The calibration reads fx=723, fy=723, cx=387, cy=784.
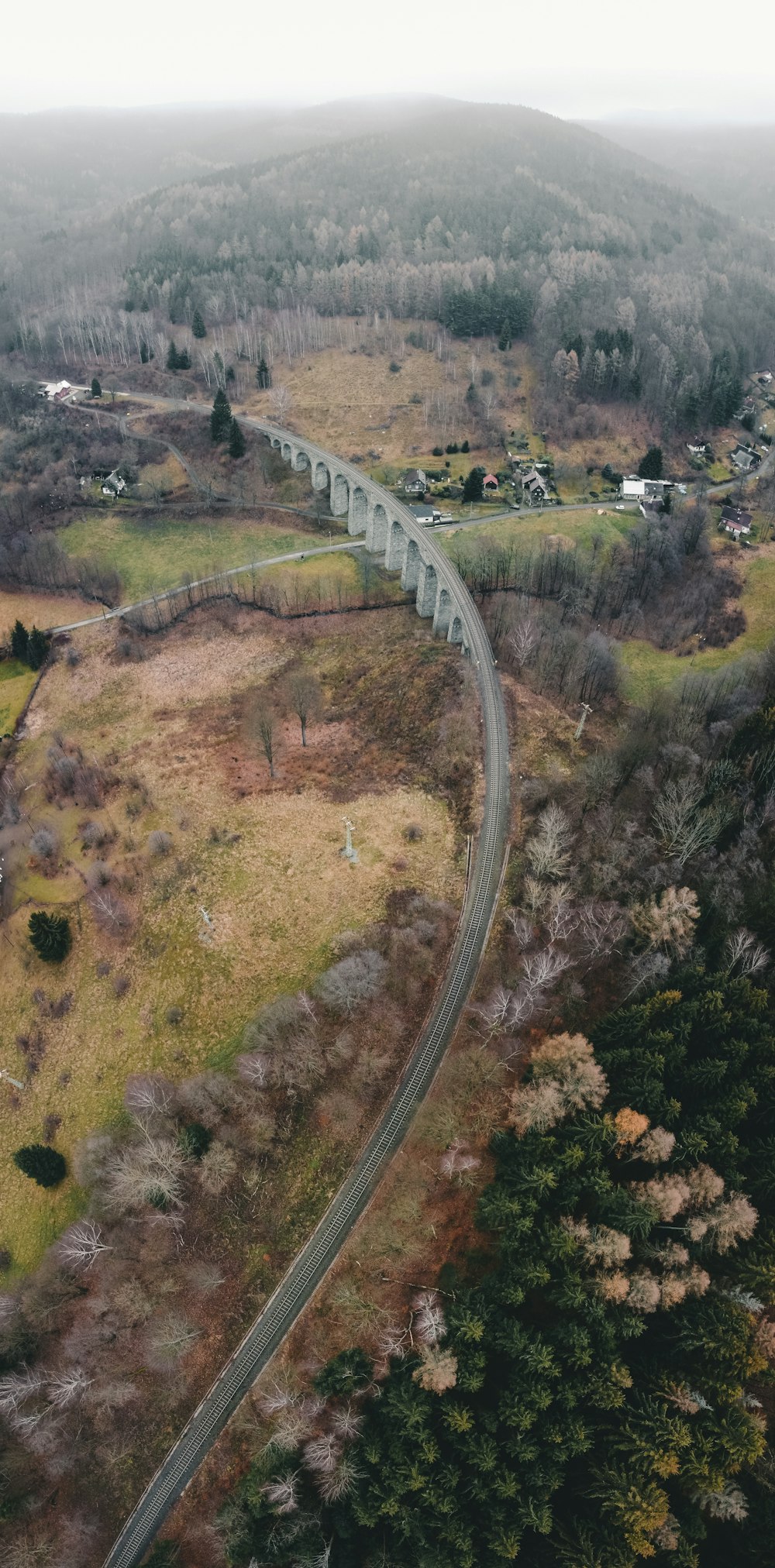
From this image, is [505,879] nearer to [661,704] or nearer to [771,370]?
[661,704]

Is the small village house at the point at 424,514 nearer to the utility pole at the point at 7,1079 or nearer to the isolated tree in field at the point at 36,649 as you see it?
the isolated tree in field at the point at 36,649

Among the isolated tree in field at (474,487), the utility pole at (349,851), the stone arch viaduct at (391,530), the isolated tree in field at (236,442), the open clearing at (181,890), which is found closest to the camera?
the open clearing at (181,890)

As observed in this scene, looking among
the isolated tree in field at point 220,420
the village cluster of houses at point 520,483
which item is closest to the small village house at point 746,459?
the village cluster of houses at point 520,483

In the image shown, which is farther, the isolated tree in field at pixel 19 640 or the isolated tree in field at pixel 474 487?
the isolated tree in field at pixel 474 487

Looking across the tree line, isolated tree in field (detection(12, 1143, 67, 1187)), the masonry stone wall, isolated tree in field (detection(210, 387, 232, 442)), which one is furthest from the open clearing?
isolated tree in field (detection(210, 387, 232, 442))

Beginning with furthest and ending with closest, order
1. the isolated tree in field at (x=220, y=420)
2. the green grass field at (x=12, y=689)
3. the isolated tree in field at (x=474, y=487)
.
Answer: the isolated tree in field at (x=220, y=420), the isolated tree in field at (x=474, y=487), the green grass field at (x=12, y=689)

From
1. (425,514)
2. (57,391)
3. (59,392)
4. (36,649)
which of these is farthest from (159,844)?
(57,391)
